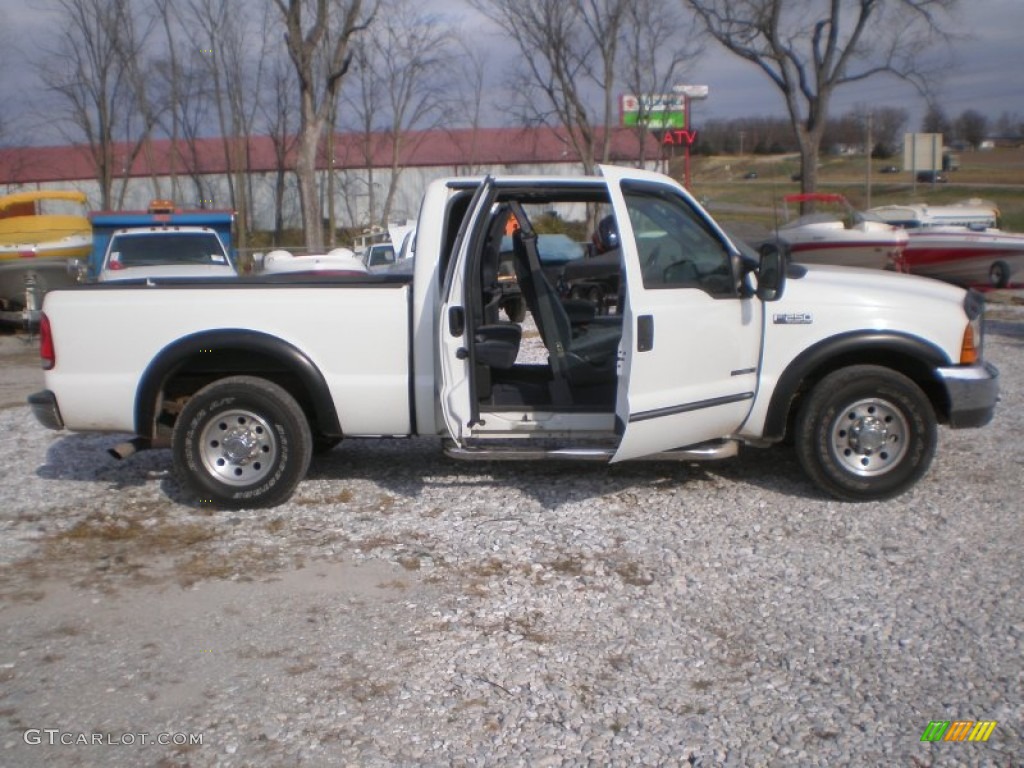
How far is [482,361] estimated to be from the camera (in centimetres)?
650

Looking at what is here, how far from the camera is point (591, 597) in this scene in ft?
17.1

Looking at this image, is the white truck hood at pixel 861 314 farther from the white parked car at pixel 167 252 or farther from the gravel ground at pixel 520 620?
the white parked car at pixel 167 252

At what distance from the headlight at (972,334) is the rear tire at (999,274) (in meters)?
13.4

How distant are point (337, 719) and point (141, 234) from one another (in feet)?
41.5

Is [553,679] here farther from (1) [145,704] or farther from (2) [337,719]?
(1) [145,704]

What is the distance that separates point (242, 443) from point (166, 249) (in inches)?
376

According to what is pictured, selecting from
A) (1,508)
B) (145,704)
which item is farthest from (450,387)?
(1,508)

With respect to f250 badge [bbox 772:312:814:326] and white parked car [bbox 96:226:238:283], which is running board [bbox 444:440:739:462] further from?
white parked car [bbox 96:226:238:283]

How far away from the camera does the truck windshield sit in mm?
14992

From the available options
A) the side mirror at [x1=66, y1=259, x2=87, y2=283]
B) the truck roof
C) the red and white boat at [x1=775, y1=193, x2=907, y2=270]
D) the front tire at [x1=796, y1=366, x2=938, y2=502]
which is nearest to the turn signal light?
the front tire at [x1=796, y1=366, x2=938, y2=502]

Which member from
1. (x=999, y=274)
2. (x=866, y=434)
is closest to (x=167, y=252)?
(x=866, y=434)
